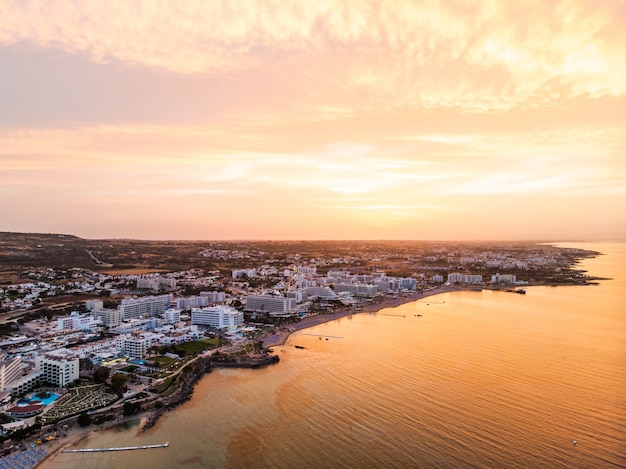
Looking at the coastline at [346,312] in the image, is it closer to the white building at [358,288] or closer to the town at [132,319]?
the town at [132,319]

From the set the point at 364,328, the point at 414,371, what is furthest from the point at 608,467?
the point at 364,328

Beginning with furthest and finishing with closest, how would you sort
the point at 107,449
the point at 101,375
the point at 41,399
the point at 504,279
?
the point at 504,279, the point at 101,375, the point at 41,399, the point at 107,449

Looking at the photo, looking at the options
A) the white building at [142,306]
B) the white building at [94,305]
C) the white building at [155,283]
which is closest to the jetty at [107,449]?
the white building at [142,306]

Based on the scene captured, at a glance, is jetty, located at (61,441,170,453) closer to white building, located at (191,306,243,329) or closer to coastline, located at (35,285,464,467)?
coastline, located at (35,285,464,467)

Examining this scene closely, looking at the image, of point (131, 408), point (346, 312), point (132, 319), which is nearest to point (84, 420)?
point (131, 408)

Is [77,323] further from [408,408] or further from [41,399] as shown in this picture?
[408,408]
